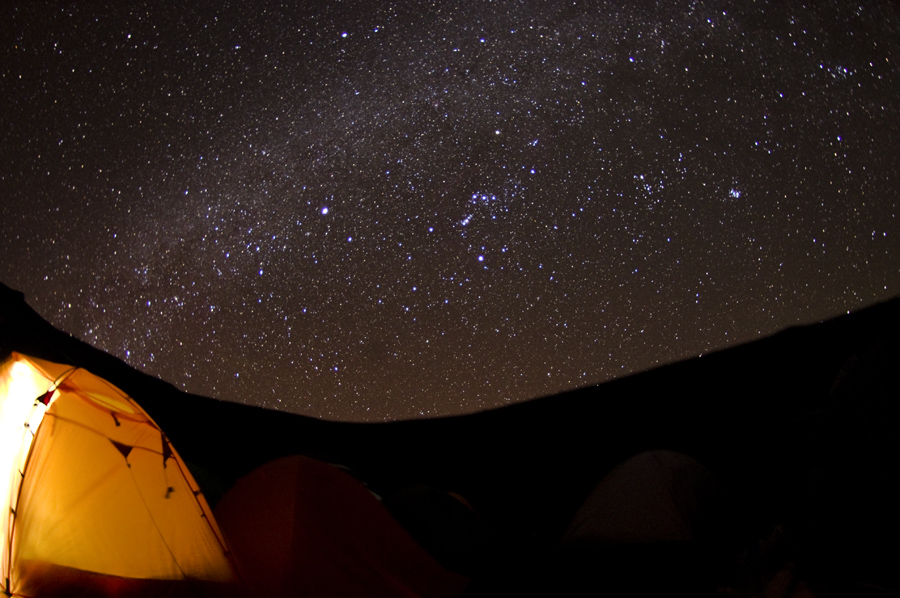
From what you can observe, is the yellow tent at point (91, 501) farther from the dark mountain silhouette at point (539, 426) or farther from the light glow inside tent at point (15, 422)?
the dark mountain silhouette at point (539, 426)

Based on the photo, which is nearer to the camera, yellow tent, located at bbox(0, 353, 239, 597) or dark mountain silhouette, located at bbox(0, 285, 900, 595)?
yellow tent, located at bbox(0, 353, 239, 597)

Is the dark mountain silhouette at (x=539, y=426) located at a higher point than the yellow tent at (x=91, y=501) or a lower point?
lower

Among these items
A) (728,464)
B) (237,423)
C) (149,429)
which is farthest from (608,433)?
(149,429)

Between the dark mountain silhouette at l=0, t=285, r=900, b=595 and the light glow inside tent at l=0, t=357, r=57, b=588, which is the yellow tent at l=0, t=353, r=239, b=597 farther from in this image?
Answer: the dark mountain silhouette at l=0, t=285, r=900, b=595

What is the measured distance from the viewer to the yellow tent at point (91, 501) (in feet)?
8.70

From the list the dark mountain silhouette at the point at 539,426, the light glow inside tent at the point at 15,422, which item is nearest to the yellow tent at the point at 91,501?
the light glow inside tent at the point at 15,422

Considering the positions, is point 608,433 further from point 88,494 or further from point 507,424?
point 88,494

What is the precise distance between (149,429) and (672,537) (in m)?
4.62

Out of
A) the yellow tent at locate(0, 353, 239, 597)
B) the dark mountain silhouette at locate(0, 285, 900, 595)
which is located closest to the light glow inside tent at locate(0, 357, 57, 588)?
the yellow tent at locate(0, 353, 239, 597)

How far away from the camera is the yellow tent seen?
2.65m


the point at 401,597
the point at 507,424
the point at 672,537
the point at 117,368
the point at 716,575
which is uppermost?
the point at 117,368

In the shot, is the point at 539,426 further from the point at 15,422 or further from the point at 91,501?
the point at 15,422

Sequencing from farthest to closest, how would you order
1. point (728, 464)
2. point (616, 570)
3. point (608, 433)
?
point (608, 433), point (728, 464), point (616, 570)

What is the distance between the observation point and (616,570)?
186 inches
